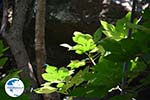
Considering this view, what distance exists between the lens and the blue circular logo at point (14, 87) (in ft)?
1.70

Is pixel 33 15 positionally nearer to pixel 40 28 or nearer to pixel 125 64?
pixel 40 28

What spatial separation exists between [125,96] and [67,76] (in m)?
0.23

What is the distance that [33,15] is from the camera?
2.96 metres

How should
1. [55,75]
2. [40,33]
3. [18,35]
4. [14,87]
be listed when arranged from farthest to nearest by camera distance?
[18,35], [40,33], [55,75], [14,87]

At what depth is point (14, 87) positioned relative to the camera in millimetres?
561

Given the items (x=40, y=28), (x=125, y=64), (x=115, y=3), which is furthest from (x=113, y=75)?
(x=115, y=3)

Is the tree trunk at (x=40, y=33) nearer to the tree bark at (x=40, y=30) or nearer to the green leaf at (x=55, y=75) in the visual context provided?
the tree bark at (x=40, y=30)

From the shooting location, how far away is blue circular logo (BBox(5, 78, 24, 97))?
0.52 metres

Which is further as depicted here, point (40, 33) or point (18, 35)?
point (18, 35)

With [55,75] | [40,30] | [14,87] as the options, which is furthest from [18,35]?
[14,87]

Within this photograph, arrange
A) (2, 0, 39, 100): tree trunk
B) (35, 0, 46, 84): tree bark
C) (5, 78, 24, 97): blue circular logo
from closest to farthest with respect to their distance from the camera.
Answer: (5, 78, 24, 97): blue circular logo
(35, 0, 46, 84): tree bark
(2, 0, 39, 100): tree trunk

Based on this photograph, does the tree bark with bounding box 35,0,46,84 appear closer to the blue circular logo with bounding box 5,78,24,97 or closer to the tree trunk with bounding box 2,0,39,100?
the tree trunk with bounding box 2,0,39,100

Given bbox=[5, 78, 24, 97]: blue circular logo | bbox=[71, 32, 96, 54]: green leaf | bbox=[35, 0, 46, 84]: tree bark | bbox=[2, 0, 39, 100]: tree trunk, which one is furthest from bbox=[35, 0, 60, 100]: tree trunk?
bbox=[5, 78, 24, 97]: blue circular logo

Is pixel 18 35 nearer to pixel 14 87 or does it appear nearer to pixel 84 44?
pixel 84 44
